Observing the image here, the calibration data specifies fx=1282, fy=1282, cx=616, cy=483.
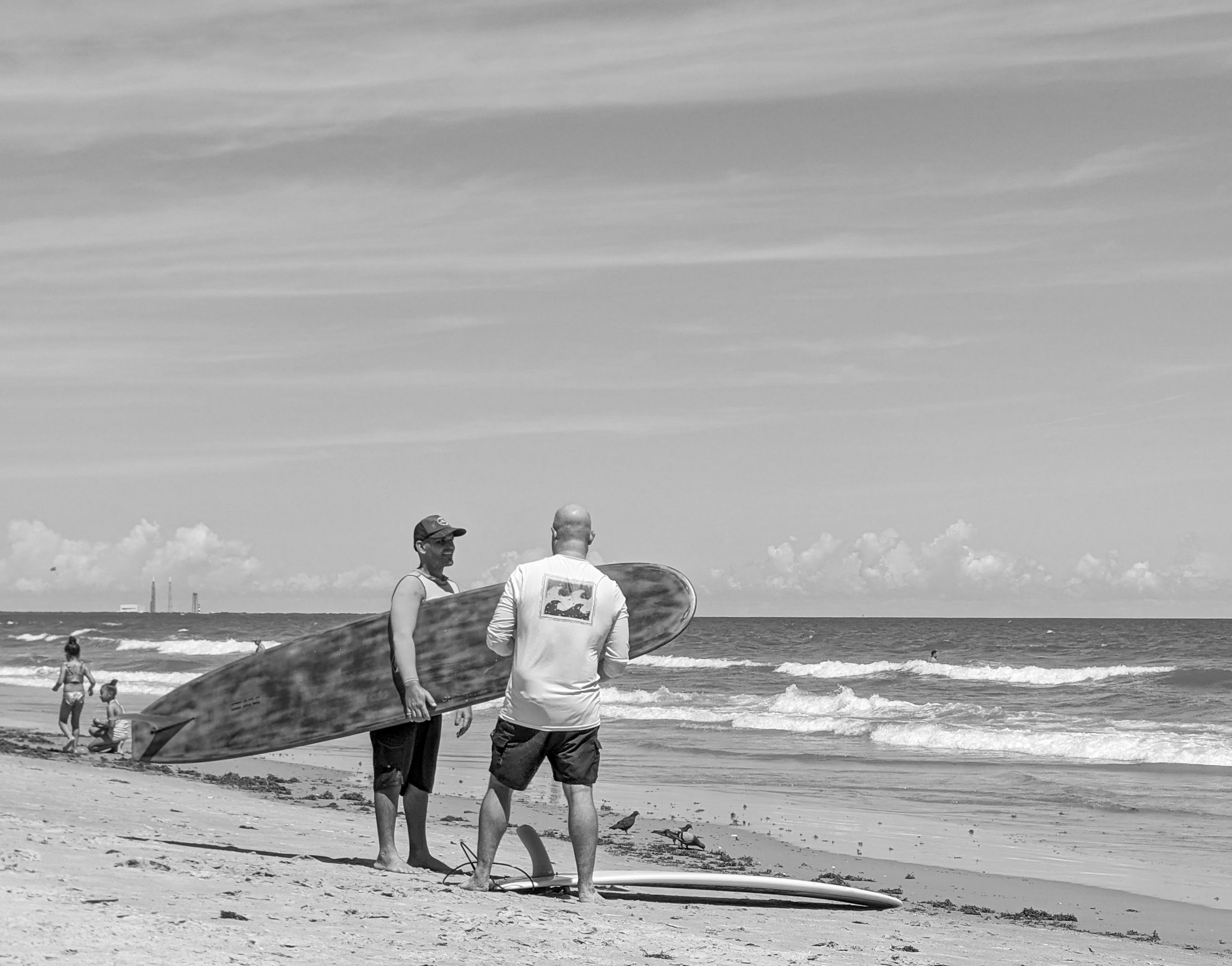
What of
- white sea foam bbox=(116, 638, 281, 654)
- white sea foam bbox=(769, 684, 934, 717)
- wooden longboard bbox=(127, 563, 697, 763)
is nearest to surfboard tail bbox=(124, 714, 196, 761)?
wooden longboard bbox=(127, 563, 697, 763)

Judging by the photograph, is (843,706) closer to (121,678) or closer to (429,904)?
(121,678)

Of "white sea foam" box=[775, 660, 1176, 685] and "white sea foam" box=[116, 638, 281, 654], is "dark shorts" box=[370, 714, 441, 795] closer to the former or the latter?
"white sea foam" box=[775, 660, 1176, 685]

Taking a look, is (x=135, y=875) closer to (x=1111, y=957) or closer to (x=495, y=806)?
(x=495, y=806)

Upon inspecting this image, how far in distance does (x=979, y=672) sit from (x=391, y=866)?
34.9 m

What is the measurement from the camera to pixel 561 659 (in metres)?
4.88

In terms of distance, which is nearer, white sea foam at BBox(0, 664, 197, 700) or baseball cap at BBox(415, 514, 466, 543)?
baseball cap at BBox(415, 514, 466, 543)

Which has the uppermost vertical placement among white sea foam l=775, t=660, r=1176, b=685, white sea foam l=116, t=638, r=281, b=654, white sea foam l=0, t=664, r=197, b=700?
white sea foam l=775, t=660, r=1176, b=685

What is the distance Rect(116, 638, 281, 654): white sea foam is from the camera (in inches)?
2319

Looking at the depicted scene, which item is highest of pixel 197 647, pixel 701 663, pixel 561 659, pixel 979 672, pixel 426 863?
pixel 561 659

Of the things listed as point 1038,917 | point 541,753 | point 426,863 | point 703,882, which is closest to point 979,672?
point 1038,917

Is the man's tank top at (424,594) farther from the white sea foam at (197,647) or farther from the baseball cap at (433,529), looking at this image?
the white sea foam at (197,647)

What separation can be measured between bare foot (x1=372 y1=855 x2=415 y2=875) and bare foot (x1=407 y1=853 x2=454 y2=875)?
90 millimetres

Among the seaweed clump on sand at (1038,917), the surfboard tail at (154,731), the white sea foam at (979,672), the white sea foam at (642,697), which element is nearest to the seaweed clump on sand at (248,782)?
the surfboard tail at (154,731)

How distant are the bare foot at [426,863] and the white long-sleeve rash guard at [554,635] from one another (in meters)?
1.19
